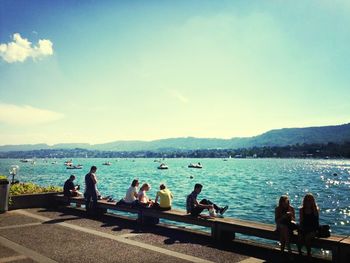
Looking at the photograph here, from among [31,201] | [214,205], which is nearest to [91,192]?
[31,201]

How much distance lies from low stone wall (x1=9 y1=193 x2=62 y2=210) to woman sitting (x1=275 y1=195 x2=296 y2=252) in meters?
11.8

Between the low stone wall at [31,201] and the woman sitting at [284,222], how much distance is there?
11841 millimetres

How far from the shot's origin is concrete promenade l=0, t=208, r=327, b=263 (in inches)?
341

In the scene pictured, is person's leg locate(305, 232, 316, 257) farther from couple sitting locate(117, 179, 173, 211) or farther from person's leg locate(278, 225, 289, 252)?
couple sitting locate(117, 179, 173, 211)

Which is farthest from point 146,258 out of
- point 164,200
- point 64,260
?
point 164,200

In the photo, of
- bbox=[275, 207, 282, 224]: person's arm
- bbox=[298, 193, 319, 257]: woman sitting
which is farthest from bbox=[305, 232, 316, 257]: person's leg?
bbox=[275, 207, 282, 224]: person's arm

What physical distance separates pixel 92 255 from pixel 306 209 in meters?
5.73

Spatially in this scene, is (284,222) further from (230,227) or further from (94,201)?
(94,201)

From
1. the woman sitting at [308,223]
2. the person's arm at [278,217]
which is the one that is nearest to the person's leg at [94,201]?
the person's arm at [278,217]

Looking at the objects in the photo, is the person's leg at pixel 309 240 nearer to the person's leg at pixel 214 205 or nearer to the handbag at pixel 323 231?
the handbag at pixel 323 231

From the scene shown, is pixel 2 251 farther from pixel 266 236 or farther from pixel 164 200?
pixel 266 236

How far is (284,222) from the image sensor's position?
911cm

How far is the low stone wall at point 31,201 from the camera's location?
51.3 ft

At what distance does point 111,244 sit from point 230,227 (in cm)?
353
